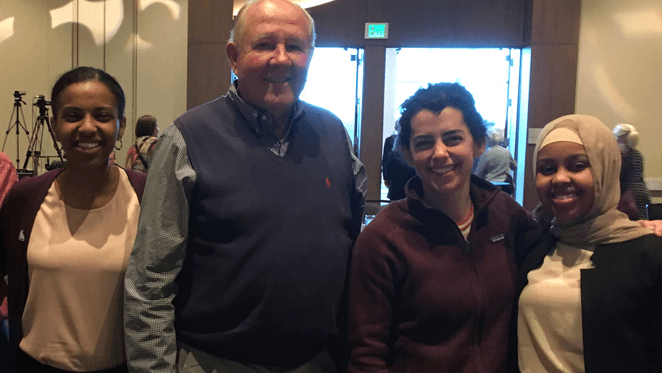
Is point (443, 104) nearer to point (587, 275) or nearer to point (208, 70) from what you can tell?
point (587, 275)

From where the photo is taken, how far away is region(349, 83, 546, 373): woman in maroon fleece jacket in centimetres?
146

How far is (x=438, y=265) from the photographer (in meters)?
1.49

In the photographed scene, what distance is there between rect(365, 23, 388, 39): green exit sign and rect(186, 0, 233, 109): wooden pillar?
186 centimetres

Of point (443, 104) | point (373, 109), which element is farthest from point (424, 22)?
point (443, 104)

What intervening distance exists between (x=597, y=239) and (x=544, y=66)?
607cm

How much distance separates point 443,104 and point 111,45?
22.5 ft

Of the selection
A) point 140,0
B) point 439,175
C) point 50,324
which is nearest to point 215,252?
point 50,324

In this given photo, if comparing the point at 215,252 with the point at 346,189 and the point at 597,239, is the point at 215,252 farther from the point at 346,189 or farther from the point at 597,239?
the point at 597,239

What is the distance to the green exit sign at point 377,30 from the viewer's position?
297 inches

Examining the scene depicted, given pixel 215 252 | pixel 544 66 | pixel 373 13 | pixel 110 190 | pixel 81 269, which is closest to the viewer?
pixel 215 252

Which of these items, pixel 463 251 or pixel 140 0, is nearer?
pixel 463 251

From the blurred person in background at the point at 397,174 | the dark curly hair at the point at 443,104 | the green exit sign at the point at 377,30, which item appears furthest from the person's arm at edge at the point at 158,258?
the green exit sign at the point at 377,30

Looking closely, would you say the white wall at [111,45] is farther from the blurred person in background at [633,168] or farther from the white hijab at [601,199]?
the white hijab at [601,199]

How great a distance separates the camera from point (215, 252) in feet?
4.49
